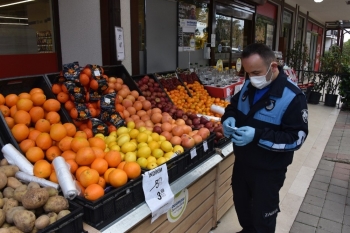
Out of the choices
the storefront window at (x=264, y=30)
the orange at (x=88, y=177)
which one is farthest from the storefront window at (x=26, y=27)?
the storefront window at (x=264, y=30)

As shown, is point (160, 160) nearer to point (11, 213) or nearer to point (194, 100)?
point (11, 213)

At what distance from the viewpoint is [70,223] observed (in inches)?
57.7

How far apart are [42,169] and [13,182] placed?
178 mm

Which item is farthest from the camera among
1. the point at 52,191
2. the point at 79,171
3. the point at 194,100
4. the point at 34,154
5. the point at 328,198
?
the point at 194,100

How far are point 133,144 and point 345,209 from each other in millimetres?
2736

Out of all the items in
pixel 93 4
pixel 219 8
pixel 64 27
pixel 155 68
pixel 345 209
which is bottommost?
pixel 345 209

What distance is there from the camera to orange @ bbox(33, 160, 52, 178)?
1829mm

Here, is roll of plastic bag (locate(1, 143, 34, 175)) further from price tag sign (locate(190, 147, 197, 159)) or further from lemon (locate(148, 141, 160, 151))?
price tag sign (locate(190, 147, 197, 159))

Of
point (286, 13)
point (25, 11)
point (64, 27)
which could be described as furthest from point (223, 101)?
point (286, 13)

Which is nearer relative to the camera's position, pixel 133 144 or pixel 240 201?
pixel 133 144

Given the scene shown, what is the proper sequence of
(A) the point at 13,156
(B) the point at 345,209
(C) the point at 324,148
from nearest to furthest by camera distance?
(A) the point at 13,156
(B) the point at 345,209
(C) the point at 324,148

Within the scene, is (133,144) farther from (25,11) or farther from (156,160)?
(25,11)

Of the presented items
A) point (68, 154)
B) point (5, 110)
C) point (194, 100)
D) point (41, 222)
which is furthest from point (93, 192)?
point (194, 100)

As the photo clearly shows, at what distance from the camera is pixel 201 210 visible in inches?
107
